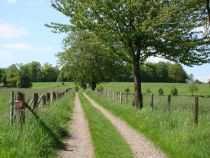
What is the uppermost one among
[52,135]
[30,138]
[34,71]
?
[34,71]

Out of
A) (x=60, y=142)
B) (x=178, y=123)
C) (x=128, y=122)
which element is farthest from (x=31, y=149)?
(x=128, y=122)

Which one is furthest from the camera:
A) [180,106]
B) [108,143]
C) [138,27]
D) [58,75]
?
[58,75]

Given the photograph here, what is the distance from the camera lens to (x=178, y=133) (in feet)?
47.6

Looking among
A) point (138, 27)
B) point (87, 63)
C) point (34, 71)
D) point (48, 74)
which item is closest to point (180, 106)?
point (138, 27)

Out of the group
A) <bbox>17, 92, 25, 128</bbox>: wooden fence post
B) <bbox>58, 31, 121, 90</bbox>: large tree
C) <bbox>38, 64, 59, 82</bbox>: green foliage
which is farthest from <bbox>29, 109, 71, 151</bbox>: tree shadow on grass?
<bbox>38, 64, 59, 82</bbox>: green foliage

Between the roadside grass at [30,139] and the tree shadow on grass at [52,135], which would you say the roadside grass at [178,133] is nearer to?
the tree shadow on grass at [52,135]

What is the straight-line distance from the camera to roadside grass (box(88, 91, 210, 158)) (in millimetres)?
12430

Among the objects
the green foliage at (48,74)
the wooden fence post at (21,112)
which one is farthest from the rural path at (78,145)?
the green foliage at (48,74)

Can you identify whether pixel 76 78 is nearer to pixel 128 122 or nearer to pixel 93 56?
pixel 93 56

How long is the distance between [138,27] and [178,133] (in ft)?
42.0

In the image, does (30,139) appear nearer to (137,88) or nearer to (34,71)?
(137,88)

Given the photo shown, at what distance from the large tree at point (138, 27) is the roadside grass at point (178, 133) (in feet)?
25.2

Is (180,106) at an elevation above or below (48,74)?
below

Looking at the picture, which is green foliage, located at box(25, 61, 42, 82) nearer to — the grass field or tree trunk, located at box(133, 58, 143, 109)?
tree trunk, located at box(133, 58, 143, 109)
